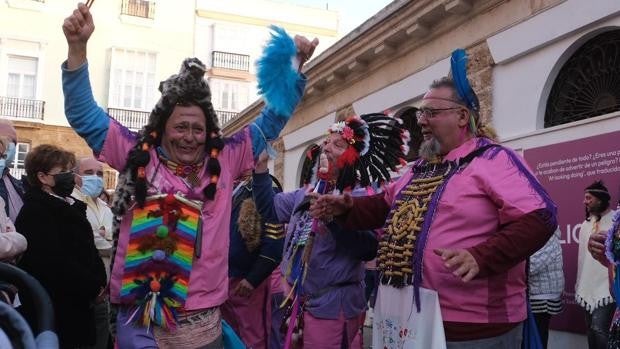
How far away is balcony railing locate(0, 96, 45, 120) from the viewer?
26578 mm

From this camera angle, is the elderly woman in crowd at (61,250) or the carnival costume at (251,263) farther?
A: the carnival costume at (251,263)

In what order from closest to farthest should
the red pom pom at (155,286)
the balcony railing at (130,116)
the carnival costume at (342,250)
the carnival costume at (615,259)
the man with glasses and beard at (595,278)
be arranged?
the red pom pom at (155,286) < the carnival costume at (615,259) < the carnival costume at (342,250) < the man with glasses and beard at (595,278) < the balcony railing at (130,116)

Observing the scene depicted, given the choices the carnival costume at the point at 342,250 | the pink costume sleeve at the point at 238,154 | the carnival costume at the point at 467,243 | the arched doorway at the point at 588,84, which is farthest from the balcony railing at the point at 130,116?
the carnival costume at the point at 467,243

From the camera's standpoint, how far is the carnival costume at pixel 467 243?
2.71 meters

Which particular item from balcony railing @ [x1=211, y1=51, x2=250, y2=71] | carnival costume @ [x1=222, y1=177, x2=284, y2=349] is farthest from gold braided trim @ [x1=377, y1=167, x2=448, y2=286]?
balcony railing @ [x1=211, y1=51, x2=250, y2=71]

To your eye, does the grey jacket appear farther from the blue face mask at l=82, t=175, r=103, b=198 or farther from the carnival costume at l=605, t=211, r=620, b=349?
the blue face mask at l=82, t=175, r=103, b=198

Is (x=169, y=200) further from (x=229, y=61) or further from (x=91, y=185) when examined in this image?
(x=229, y=61)

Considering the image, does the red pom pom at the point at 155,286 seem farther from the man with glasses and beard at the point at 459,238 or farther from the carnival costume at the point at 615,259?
the carnival costume at the point at 615,259

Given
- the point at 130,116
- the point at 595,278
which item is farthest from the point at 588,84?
the point at 130,116

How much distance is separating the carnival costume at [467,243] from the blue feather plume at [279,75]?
82 cm

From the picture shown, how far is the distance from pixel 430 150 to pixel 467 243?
2.02 feet

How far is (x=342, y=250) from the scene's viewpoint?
414cm

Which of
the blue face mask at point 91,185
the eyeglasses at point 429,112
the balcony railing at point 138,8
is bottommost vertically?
the blue face mask at point 91,185

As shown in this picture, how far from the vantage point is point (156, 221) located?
290 centimetres
